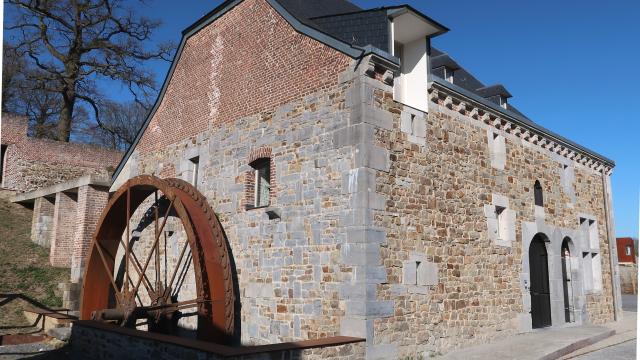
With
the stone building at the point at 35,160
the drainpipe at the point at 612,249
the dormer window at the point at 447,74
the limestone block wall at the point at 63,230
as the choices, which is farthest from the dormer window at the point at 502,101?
the stone building at the point at 35,160

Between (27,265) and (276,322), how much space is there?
8.57 meters

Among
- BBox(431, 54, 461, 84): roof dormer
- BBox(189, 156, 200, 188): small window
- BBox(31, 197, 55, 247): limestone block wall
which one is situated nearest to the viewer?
BBox(431, 54, 461, 84): roof dormer

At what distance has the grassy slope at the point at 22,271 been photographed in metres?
11.9

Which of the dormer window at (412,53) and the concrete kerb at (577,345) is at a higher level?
the dormer window at (412,53)

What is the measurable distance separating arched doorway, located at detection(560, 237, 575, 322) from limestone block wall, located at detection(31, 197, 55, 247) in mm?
13682

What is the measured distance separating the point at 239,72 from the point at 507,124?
5.62 m

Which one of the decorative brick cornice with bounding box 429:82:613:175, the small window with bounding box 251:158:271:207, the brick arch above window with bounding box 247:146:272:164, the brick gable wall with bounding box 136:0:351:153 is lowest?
the small window with bounding box 251:158:271:207

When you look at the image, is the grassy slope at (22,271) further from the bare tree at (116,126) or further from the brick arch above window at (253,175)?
the bare tree at (116,126)

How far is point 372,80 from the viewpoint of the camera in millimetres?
7840

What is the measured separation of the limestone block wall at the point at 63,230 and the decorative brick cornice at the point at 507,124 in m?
10.5

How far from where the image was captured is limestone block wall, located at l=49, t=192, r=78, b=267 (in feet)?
46.0

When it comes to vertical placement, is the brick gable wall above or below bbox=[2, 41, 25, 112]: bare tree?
below

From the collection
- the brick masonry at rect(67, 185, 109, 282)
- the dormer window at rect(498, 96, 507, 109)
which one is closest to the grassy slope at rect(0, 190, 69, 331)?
the brick masonry at rect(67, 185, 109, 282)

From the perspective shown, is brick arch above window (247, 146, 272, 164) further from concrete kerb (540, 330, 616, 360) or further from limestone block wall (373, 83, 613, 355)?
concrete kerb (540, 330, 616, 360)
